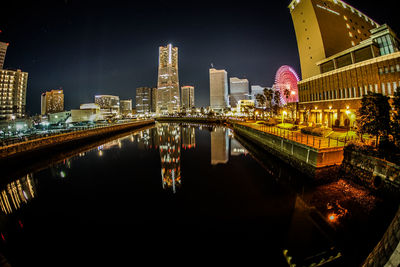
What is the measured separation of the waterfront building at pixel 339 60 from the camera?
2778 centimetres

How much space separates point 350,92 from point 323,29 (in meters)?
28.2

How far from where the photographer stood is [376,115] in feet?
41.9

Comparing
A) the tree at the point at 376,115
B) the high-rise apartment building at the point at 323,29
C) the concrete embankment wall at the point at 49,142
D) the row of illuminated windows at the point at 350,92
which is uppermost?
the high-rise apartment building at the point at 323,29

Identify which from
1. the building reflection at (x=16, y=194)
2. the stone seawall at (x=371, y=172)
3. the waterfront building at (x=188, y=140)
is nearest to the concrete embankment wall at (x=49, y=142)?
the building reflection at (x=16, y=194)

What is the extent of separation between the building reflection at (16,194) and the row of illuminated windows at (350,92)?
→ 134ft

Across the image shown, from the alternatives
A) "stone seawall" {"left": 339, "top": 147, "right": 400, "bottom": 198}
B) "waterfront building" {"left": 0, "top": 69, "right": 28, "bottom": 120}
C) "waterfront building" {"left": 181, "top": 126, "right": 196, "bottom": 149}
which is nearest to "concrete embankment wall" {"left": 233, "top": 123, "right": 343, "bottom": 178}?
"stone seawall" {"left": 339, "top": 147, "right": 400, "bottom": 198}

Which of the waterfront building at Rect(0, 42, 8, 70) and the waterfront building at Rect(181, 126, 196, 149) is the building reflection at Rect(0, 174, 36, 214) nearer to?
the waterfront building at Rect(181, 126, 196, 149)

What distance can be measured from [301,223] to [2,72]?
125 metres

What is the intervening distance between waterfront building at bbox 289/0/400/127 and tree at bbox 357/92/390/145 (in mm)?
4612

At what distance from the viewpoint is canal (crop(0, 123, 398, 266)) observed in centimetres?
736

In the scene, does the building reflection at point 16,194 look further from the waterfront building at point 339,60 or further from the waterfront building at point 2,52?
the waterfront building at point 2,52

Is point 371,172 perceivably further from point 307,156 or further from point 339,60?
point 339,60

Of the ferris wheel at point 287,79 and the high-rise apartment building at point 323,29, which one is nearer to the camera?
the high-rise apartment building at point 323,29

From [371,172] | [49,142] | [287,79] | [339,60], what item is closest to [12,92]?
[49,142]
